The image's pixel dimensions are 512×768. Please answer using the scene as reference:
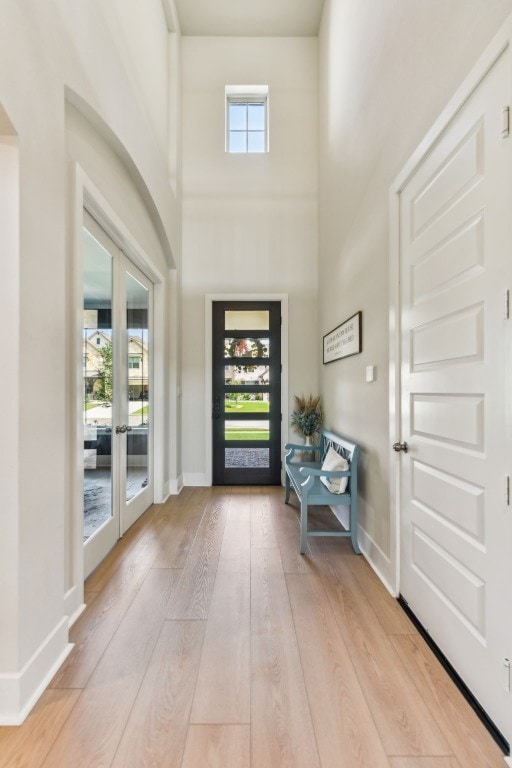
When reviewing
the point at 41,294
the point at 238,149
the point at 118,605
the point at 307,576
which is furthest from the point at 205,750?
the point at 238,149

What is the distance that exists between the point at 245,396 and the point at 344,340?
5.81 feet

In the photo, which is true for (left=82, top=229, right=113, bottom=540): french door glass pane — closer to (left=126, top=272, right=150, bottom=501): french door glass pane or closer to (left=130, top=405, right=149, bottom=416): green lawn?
(left=126, top=272, right=150, bottom=501): french door glass pane

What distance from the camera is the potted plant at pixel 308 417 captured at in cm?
446

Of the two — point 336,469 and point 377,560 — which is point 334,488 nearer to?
point 336,469

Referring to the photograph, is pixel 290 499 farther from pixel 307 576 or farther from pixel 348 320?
pixel 348 320

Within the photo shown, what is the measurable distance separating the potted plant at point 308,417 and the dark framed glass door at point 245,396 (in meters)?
0.28

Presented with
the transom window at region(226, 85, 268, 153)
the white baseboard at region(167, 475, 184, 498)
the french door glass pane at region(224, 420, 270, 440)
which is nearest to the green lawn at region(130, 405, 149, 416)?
the white baseboard at region(167, 475, 184, 498)

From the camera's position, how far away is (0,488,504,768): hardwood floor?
130 centimetres

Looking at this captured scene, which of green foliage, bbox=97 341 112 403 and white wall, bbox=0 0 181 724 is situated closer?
white wall, bbox=0 0 181 724

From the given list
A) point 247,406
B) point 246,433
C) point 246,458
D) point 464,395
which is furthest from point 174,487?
point 464,395

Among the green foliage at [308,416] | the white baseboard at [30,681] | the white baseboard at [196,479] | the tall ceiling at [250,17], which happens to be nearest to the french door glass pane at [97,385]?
the white baseboard at [30,681]

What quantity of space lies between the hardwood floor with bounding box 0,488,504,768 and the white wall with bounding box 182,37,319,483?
8.29 feet

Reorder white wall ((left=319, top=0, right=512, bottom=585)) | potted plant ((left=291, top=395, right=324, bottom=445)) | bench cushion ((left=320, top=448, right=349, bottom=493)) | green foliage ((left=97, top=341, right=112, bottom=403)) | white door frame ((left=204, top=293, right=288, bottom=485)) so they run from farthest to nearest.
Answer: white door frame ((left=204, top=293, right=288, bottom=485))
potted plant ((left=291, top=395, right=324, bottom=445))
bench cushion ((left=320, top=448, right=349, bottom=493))
green foliage ((left=97, top=341, right=112, bottom=403))
white wall ((left=319, top=0, right=512, bottom=585))

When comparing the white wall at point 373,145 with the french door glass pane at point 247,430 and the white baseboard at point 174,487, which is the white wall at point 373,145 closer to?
the french door glass pane at point 247,430
